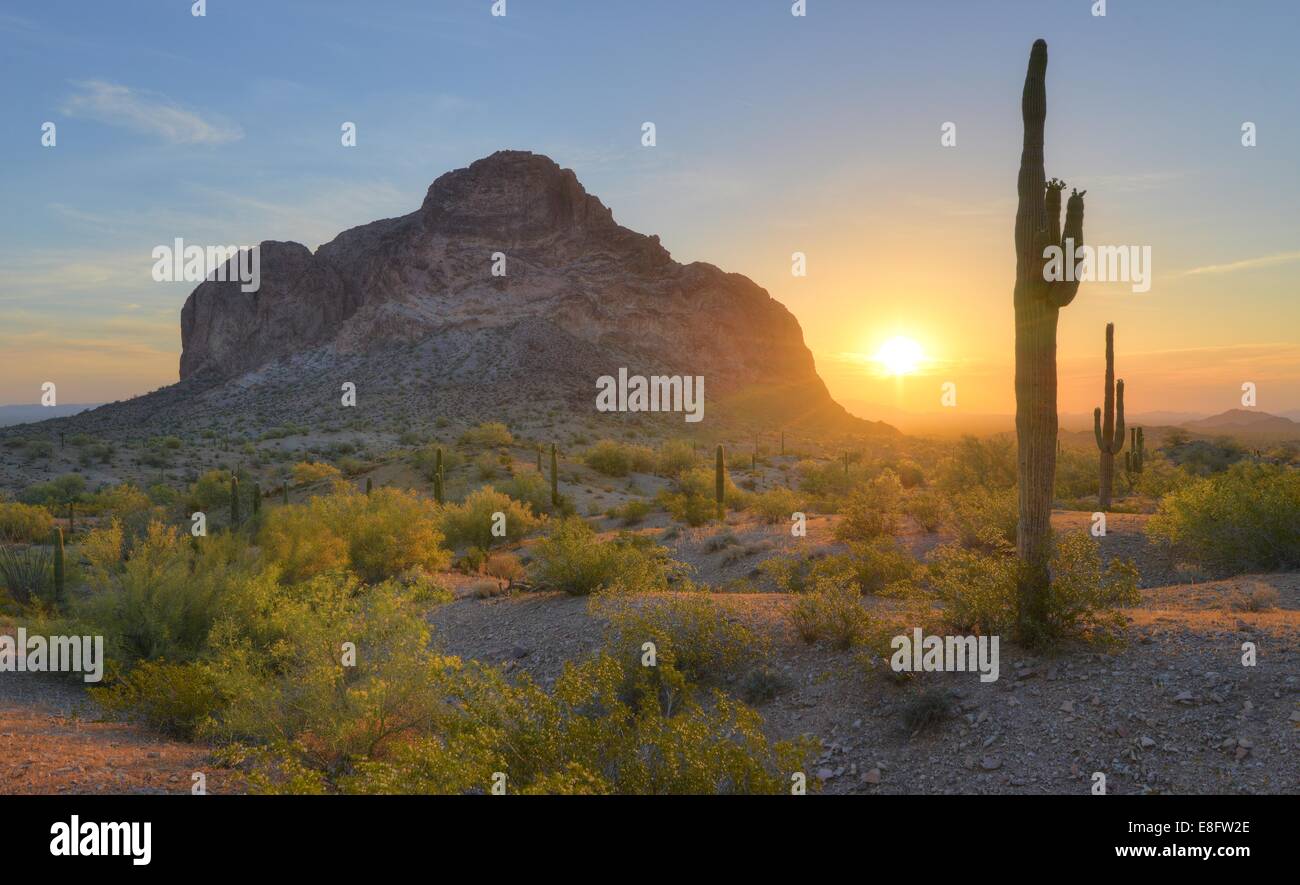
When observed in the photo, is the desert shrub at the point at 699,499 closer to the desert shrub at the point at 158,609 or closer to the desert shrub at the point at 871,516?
the desert shrub at the point at 871,516

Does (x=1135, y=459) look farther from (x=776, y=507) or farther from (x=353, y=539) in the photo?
(x=353, y=539)

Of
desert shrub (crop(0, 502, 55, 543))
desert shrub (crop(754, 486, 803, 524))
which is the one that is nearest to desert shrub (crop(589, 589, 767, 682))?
desert shrub (crop(754, 486, 803, 524))

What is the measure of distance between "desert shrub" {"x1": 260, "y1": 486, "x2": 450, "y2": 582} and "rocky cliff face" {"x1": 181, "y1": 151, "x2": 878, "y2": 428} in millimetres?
55948

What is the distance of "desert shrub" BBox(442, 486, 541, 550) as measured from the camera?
2111 centimetres

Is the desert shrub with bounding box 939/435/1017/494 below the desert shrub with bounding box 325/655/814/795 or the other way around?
the other way around

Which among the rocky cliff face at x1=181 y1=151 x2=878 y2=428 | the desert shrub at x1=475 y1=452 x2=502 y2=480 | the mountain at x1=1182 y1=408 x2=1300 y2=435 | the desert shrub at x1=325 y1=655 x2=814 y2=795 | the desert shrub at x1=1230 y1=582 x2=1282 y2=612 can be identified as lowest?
the desert shrub at x1=325 y1=655 x2=814 y2=795

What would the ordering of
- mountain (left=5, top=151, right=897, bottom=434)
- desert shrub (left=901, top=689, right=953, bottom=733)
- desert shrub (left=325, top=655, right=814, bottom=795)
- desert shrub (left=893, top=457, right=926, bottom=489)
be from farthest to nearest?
mountain (left=5, top=151, right=897, bottom=434), desert shrub (left=893, top=457, right=926, bottom=489), desert shrub (left=901, top=689, right=953, bottom=733), desert shrub (left=325, top=655, right=814, bottom=795)

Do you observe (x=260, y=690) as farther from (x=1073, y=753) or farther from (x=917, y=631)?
(x=1073, y=753)

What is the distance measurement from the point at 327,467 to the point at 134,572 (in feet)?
85.2

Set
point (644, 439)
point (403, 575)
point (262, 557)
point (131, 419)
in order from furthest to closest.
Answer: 1. point (131, 419)
2. point (644, 439)
3. point (403, 575)
4. point (262, 557)

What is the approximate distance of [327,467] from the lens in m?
36.0

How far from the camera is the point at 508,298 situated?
8156cm

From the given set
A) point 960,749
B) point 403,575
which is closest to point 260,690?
point 960,749

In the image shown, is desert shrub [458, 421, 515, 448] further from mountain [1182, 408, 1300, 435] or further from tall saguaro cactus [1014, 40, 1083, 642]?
mountain [1182, 408, 1300, 435]
